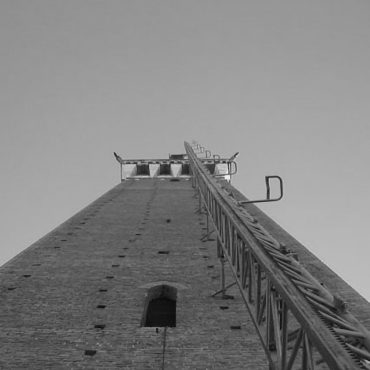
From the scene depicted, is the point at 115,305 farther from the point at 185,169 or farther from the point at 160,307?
the point at 185,169

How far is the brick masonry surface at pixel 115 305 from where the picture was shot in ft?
23.9

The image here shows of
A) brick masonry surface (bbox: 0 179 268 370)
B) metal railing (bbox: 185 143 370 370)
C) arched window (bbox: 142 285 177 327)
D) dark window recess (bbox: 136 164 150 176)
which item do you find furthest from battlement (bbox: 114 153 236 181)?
metal railing (bbox: 185 143 370 370)

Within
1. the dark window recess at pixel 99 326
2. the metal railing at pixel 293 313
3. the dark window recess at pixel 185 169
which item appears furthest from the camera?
the dark window recess at pixel 185 169

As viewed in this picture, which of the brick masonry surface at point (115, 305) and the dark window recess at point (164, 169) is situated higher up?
the dark window recess at point (164, 169)

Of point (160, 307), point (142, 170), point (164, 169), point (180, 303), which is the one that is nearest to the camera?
point (180, 303)

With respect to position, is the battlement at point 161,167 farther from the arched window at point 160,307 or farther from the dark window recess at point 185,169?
the arched window at point 160,307

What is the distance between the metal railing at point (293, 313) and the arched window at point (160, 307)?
1.86 meters

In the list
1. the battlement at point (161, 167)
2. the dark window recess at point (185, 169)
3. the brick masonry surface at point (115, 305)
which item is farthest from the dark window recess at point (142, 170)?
the brick masonry surface at point (115, 305)

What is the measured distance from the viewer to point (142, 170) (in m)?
34.0

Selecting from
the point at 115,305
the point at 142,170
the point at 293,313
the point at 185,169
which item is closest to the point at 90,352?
the point at 115,305

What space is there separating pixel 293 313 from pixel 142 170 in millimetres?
29592

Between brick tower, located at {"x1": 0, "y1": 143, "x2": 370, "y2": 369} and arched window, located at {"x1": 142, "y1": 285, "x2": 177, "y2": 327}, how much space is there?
0.02m

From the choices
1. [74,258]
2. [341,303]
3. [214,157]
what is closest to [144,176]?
[214,157]

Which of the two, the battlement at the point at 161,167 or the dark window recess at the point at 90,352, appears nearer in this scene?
the dark window recess at the point at 90,352
